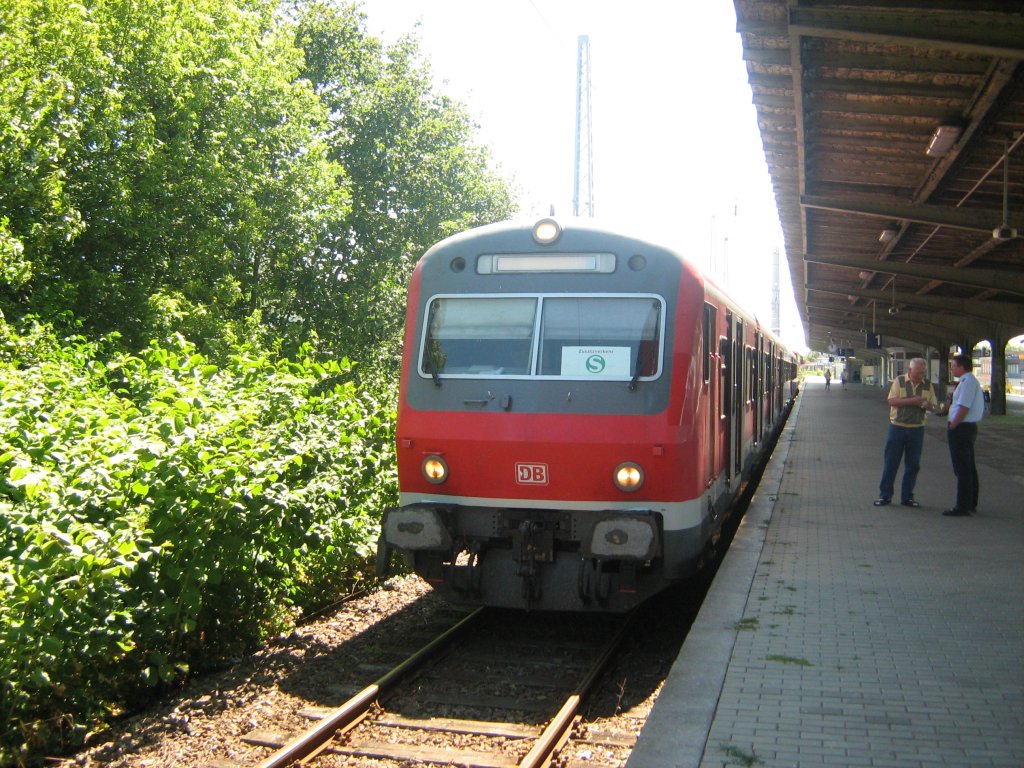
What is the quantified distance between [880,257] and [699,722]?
66.8 feet

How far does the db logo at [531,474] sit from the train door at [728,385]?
244 cm

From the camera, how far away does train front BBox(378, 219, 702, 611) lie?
6.64 metres

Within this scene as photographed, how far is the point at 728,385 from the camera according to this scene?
9180 millimetres

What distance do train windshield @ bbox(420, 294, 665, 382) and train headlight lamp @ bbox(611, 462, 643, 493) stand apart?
59 cm

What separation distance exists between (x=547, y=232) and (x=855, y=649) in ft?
11.2

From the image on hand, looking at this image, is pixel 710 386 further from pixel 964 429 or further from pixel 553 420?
pixel 964 429

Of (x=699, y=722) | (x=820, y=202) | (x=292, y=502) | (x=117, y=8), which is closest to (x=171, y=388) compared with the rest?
(x=292, y=502)

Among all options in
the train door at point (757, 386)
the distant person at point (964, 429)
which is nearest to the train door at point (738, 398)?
the train door at point (757, 386)

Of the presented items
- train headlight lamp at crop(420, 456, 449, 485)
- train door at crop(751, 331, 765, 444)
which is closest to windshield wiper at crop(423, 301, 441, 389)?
train headlight lamp at crop(420, 456, 449, 485)

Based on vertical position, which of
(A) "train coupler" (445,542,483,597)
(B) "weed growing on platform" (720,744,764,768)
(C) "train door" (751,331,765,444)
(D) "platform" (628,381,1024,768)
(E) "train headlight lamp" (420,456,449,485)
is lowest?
(B) "weed growing on platform" (720,744,764,768)

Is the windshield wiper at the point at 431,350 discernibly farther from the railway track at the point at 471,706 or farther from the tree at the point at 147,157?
the tree at the point at 147,157

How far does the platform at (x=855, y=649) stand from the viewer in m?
4.34

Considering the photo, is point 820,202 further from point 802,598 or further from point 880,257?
point 802,598

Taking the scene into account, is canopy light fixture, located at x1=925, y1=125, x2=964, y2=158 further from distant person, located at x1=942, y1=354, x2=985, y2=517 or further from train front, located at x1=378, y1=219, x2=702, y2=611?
train front, located at x1=378, y1=219, x2=702, y2=611
